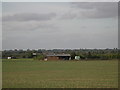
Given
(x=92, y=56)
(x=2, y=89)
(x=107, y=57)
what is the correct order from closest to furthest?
(x=2, y=89) → (x=107, y=57) → (x=92, y=56)

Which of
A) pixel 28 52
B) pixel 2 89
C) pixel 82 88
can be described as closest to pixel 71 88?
pixel 82 88

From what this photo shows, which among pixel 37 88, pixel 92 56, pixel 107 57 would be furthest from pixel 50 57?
pixel 37 88

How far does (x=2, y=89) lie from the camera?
15812mm

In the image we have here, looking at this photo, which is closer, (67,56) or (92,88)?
(92,88)

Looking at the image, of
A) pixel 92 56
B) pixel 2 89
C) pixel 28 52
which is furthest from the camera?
pixel 28 52

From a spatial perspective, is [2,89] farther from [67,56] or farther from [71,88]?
[67,56]

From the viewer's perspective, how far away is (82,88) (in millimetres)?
16281

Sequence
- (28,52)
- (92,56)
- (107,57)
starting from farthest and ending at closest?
(28,52) < (92,56) < (107,57)

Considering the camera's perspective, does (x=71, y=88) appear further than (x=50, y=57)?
No

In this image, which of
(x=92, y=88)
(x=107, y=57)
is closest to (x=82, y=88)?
(x=92, y=88)

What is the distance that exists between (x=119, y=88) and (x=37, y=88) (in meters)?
4.97

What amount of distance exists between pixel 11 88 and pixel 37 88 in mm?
1577

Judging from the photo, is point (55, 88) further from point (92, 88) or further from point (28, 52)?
point (28, 52)

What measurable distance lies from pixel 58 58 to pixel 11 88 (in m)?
62.6
